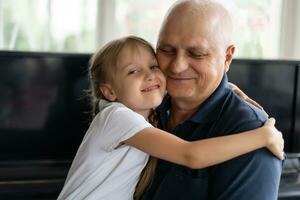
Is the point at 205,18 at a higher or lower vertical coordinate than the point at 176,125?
higher

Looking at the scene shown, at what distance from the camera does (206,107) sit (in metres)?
1.23

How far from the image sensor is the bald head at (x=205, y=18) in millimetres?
1189

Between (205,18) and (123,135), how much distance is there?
378 mm

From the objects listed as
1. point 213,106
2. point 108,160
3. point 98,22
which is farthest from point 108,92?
point 98,22

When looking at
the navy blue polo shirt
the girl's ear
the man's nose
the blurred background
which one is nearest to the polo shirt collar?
the navy blue polo shirt

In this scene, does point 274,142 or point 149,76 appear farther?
point 149,76

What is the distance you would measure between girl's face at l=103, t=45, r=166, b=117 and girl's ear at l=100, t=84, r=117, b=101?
1.2 inches

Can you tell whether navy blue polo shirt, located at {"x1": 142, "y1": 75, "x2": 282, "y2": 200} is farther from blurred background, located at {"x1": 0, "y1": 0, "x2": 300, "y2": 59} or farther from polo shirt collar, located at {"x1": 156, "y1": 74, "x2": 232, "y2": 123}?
blurred background, located at {"x1": 0, "y1": 0, "x2": 300, "y2": 59}

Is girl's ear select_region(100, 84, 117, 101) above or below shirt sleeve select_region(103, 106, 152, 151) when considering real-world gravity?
above

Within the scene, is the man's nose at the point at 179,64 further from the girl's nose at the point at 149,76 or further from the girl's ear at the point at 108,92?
the girl's ear at the point at 108,92

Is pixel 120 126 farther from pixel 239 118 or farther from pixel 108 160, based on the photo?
pixel 239 118

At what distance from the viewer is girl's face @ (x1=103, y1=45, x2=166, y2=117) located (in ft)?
4.18

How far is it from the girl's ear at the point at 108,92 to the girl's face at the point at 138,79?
0.03 m

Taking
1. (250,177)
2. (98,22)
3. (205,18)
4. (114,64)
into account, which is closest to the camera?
(250,177)
